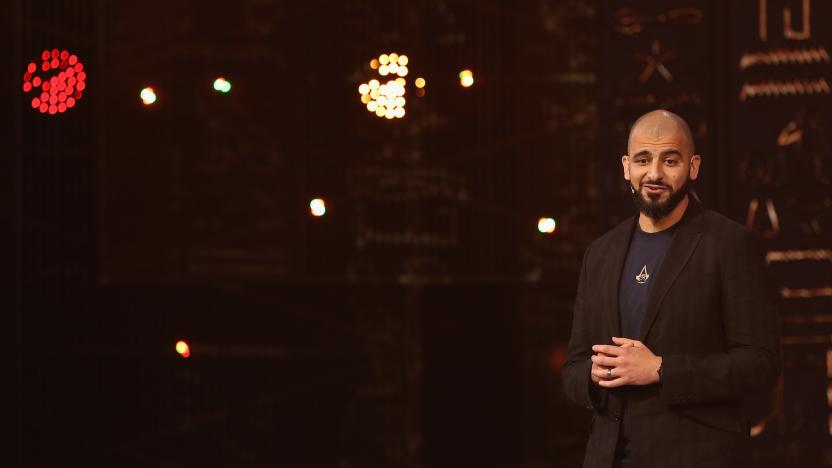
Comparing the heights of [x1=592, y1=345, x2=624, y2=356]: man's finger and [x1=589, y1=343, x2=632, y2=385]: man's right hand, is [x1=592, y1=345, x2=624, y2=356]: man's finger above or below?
above

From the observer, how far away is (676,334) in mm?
2057

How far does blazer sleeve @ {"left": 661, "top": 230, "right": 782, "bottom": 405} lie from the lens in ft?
6.59

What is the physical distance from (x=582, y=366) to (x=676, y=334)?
245 millimetres

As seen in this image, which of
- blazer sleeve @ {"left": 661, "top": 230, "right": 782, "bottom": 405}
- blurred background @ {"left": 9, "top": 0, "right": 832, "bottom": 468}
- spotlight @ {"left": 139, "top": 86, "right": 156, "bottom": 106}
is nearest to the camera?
blazer sleeve @ {"left": 661, "top": 230, "right": 782, "bottom": 405}

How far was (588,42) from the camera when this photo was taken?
3.77 meters

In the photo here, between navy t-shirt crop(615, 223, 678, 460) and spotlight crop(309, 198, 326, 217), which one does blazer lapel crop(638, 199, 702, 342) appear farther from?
spotlight crop(309, 198, 326, 217)

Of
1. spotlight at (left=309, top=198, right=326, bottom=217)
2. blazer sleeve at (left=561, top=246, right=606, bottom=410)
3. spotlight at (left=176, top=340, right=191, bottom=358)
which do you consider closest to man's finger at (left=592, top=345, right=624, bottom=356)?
blazer sleeve at (left=561, top=246, right=606, bottom=410)

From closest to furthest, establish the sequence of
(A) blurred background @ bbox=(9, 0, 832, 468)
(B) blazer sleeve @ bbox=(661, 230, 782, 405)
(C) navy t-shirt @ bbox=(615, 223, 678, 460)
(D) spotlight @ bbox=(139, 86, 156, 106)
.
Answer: (B) blazer sleeve @ bbox=(661, 230, 782, 405) → (C) navy t-shirt @ bbox=(615, 223, 678, 460) → (A) blurred background @ bbox=(9, 0, 832, 468) → (D) spotlight @ bbox=(139, 86, 156, 106)

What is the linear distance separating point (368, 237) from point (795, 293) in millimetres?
1577

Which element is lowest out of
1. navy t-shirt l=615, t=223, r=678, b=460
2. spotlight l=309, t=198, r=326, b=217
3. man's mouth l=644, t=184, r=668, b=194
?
navy t-shirt l=615, t=223, r=678, b=460

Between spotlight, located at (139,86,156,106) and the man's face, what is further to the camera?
spotlight, located at (139,86,156,106)

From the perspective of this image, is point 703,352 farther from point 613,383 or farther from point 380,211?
point 380,211

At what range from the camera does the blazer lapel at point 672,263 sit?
207cm

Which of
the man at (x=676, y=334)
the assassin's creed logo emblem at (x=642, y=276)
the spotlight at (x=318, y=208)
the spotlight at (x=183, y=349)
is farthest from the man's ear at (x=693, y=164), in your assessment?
the spotlight at (x=183, y=349)
